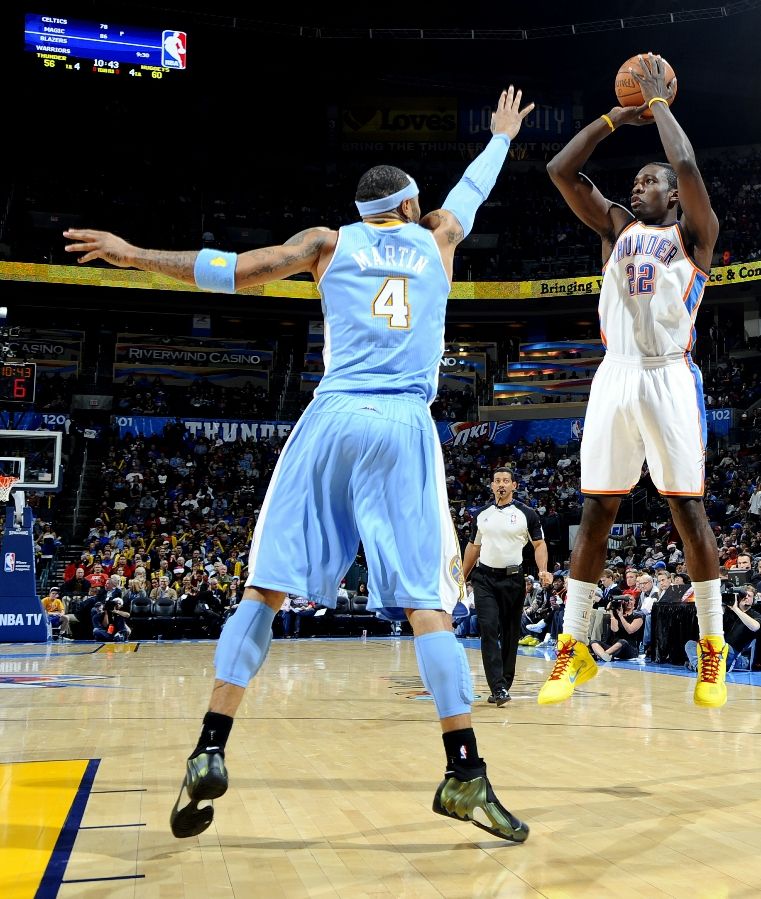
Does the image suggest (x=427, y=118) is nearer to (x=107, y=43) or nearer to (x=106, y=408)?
(x=107, y=43)

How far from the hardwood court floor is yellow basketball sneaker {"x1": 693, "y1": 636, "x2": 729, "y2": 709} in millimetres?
474

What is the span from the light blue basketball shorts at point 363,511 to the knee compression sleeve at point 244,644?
0.11m

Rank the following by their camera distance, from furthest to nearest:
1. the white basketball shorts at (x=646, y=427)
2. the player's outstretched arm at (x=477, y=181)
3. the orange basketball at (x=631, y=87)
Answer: the orange basketball at (x=631, y=87), the white basketball shorts at (x=646, y=427), the player's outstretched arm at (x=477, y=181)

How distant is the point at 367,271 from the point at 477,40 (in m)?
30.9

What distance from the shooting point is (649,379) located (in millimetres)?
4695

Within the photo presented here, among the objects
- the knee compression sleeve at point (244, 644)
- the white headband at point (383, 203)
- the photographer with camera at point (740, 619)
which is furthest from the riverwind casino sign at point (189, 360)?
the knee compression sleeve at point (244, 644)

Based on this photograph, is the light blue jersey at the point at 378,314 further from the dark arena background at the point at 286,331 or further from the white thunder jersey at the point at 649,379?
the dark arena background at the point at 286,331

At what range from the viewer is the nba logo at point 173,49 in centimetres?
2972

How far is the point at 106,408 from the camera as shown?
30.7 m

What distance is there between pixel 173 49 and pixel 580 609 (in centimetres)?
2941

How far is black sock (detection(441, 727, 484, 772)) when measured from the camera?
3486 mm

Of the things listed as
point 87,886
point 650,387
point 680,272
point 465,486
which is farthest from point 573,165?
point 465,486

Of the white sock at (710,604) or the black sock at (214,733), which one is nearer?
the black sock at (214,733)

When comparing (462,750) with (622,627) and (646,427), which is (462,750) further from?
(622,627)
